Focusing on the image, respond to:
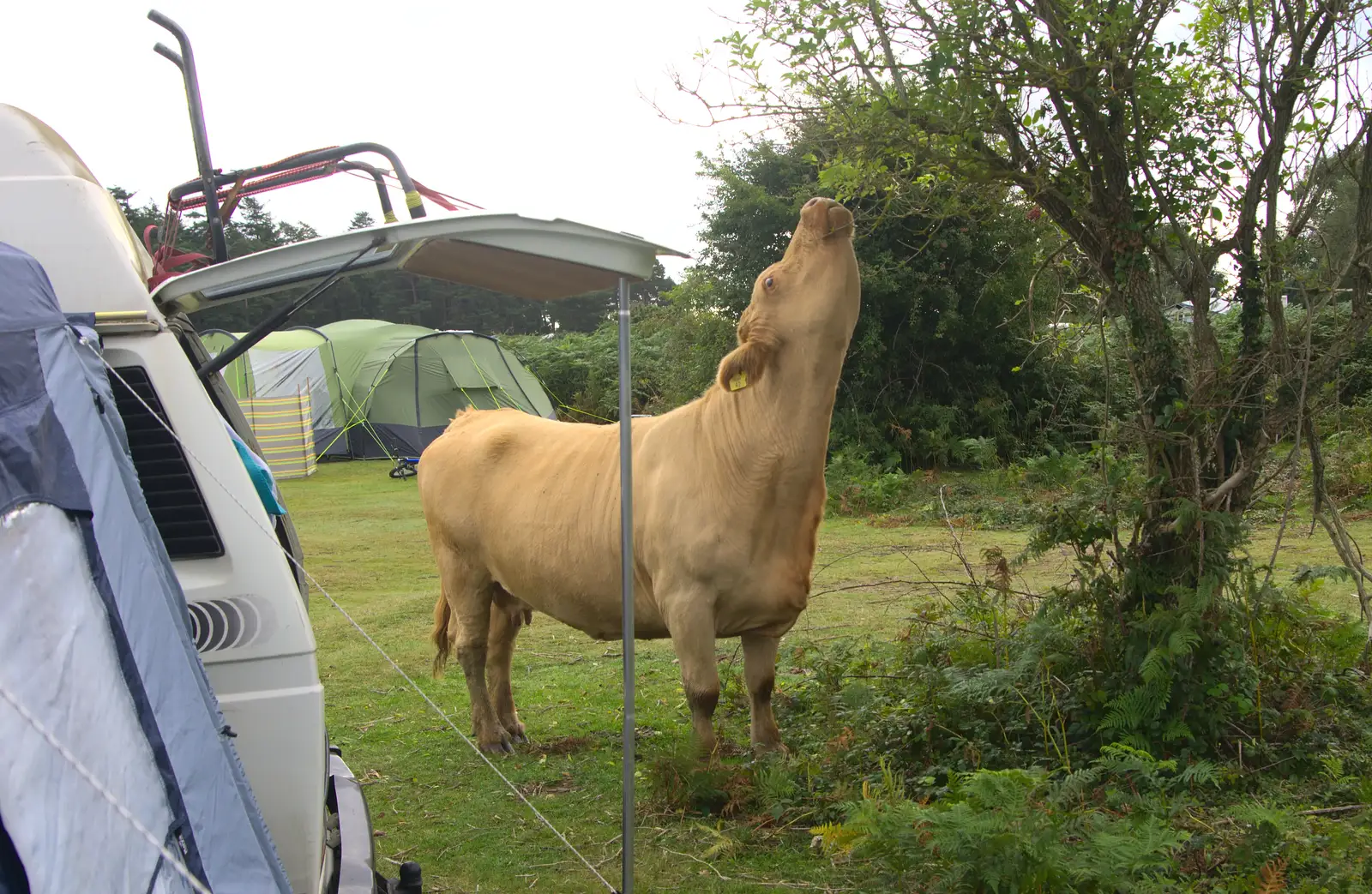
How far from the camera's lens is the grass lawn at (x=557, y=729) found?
4.30 m

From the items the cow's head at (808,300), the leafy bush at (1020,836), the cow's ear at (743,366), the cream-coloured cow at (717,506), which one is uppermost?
the cow's head at (808,300)

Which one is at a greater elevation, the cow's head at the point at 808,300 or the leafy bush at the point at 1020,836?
the cow's head at the point at 808,300

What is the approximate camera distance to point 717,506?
15.8ft

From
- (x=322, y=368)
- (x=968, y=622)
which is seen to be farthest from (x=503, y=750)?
(x=322, y=368)

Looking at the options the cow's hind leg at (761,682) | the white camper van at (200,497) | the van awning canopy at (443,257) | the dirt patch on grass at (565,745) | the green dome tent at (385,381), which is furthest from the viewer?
the green dome tent at (385,381)

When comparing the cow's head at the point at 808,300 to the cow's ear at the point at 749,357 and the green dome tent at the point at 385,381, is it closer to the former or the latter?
the cow's ear at the point at 749,357

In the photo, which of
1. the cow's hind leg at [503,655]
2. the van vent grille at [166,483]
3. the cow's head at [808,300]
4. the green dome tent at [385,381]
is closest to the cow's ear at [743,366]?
the cow's head at [808,300]

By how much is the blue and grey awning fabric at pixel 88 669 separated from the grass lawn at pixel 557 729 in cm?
213

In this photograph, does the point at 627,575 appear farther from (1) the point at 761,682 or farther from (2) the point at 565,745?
(2) the point at 565,745

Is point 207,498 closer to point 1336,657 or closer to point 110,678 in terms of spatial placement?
point 110,678

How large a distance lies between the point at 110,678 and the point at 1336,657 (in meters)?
4.93

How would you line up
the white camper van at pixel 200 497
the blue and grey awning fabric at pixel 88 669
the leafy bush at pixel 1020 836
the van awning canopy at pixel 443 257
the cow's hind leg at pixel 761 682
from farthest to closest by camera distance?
the cow's hind leg at pixel 761 682 < the leafy bush at pixel 1020 836 < the van awning canopy at pixel 443 257 < the white camper van at pixel 200 497 < the blue and grey awning fabric at pixel 88 669

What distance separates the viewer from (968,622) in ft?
18.6

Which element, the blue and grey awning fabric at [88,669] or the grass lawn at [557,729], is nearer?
the blue and grey awning fabric at [88,669]
